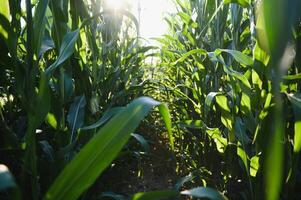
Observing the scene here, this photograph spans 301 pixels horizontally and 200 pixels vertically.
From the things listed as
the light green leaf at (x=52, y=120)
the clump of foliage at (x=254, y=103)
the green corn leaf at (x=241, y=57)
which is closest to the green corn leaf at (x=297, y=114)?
the clump of foliage at (x=254, y=103)

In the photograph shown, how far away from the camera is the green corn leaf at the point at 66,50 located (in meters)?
0.74

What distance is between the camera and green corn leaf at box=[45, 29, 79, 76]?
2.41 ft

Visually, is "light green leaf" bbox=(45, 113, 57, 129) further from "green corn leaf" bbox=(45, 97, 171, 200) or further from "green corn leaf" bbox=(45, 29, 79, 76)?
"green corn leaf" bbox=(45, 97, 171, 200)

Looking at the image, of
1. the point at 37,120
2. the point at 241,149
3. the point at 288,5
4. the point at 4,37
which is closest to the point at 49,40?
the point at 4,37

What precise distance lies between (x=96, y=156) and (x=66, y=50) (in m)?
0.38

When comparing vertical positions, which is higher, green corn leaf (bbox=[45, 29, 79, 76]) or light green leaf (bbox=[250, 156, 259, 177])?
green corn leaf (bbox=[45, 29, 79, 76])

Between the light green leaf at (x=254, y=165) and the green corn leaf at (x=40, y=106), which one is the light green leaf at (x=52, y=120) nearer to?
the green corn leaf at (x=40, y=106)

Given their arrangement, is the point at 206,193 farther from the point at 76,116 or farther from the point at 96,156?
the point at 76,116

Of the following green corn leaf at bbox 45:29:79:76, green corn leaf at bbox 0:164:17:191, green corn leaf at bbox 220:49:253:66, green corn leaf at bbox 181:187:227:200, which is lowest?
green corn leaf at bbox 181:187:227:200

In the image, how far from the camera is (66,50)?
0.75 m

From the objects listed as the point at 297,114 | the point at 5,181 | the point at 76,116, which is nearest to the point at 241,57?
the point at 297,114

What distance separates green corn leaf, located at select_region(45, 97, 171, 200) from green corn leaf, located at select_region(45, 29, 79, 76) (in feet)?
1.11

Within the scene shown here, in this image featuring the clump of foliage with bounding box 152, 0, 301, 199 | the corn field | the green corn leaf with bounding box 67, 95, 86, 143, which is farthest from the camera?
the green corn leaf with bounding box 67, 95, 86, 143

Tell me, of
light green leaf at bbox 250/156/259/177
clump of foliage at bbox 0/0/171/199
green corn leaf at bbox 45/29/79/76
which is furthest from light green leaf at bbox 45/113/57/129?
light green leaf at bbox 250/156/259/177
